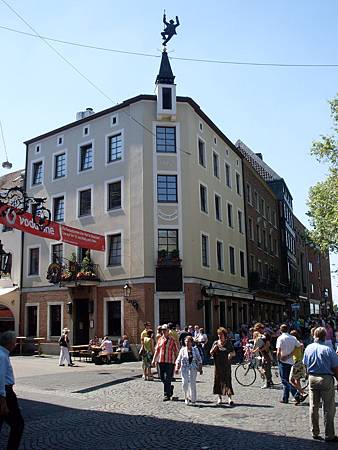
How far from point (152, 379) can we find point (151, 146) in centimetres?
1383

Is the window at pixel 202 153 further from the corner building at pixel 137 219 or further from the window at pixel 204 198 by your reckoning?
the window at pixel 204 198

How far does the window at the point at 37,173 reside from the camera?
31.0 m

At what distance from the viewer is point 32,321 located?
2916 cm

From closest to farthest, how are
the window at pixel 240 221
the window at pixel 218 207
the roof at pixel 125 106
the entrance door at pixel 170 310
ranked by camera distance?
1. the entrance door at pixel 170 310
2. the roof at pixel 125 106
3. the window at pixel 218 207
4. the window at pixel 240 221

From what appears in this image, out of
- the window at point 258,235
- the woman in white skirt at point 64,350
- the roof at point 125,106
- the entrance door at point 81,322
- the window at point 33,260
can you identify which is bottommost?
the woman in white skirt at point 64,350

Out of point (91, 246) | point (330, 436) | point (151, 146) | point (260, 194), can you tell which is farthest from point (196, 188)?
point (330, 436)

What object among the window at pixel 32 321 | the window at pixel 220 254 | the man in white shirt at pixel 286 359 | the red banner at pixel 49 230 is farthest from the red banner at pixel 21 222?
the window at pixel 220 254

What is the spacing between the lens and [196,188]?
27203mm

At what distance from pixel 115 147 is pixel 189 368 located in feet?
59.9

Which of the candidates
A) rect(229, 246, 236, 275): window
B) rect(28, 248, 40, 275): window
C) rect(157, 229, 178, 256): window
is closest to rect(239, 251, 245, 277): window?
rect(229, 246, 236, 275): window

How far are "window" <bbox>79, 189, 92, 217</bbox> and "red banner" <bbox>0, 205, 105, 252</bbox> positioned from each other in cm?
475

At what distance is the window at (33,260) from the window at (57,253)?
1.54 m

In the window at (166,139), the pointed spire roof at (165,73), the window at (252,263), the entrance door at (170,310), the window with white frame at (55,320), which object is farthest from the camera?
the window at (252,263)

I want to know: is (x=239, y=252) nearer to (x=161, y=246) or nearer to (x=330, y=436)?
(x=161, y=246)
